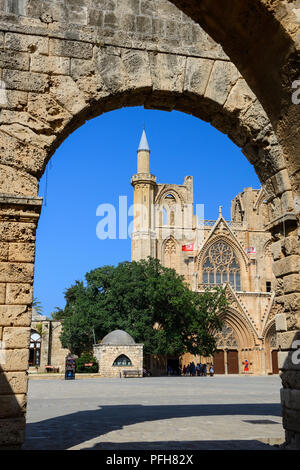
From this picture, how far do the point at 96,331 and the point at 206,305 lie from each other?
817cm

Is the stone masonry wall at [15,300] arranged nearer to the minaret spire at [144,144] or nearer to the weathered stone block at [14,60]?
the weathered stone block at [14,60]

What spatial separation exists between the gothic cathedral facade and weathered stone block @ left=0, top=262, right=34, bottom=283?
107ft

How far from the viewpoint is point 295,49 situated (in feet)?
7.75

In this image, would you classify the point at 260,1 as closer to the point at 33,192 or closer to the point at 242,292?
the point at 33,192

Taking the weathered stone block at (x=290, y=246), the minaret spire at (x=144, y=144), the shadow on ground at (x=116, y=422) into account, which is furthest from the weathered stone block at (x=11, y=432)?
the minaret spire at (x=144, y=144)

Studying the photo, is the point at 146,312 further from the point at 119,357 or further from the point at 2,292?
the point at 2,292

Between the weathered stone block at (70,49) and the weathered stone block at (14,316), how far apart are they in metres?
3.41

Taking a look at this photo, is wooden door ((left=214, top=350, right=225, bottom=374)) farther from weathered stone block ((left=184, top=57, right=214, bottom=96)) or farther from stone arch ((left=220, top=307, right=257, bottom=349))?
weathered stone block ((left=184, top=57, right=214, bottom=96))

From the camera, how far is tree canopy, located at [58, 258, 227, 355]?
33.1 m

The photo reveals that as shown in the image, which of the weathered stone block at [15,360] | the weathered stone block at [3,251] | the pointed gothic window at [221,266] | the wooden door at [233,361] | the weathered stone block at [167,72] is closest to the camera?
the weathered stone block at [15,360]

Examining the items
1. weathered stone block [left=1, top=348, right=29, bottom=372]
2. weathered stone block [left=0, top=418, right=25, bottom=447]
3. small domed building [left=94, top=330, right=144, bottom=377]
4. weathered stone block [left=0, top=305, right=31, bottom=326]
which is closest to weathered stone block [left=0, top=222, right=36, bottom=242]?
weathered stone block [left=0, top=305, right=31, bottom=326]

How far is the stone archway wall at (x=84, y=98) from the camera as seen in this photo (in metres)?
5.73

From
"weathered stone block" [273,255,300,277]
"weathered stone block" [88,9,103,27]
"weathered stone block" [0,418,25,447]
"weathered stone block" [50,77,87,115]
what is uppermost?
"weathered stone block" [88,9,103,27]
